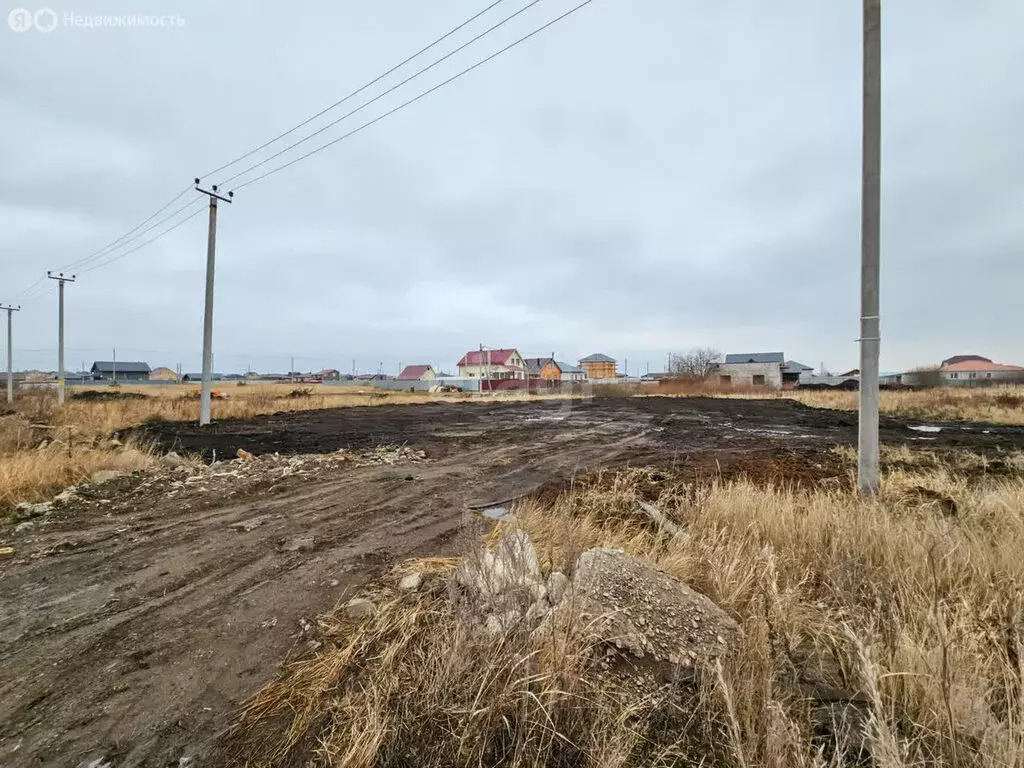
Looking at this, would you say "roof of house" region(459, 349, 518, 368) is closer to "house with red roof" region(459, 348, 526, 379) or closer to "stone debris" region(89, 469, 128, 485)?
"house with red roof" region(459, 348, 526, 379)

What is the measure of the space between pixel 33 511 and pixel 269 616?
488cm

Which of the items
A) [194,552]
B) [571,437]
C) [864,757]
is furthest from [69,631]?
[571,437]

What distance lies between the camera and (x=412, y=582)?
3406 millimetres

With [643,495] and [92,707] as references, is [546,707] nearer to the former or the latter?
[92,707]

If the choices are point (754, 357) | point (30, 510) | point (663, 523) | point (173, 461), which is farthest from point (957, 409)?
point (754, 357)

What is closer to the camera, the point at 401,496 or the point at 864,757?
the point at 864,757

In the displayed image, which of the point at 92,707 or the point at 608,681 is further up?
the point at 608,681

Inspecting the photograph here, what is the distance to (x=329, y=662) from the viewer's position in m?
2.54

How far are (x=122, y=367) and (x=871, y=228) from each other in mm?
132583

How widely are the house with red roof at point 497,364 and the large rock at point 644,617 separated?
247 feet

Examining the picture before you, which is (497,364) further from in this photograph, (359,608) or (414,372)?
(359,608)

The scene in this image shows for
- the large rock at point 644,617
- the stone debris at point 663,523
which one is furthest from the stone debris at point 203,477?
the large rock at point 644,617

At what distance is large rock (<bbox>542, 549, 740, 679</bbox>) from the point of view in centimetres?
227

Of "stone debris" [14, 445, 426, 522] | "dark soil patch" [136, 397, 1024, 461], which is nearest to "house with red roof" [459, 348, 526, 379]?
"dark soil patch" [136, 397, 1024, 461]
